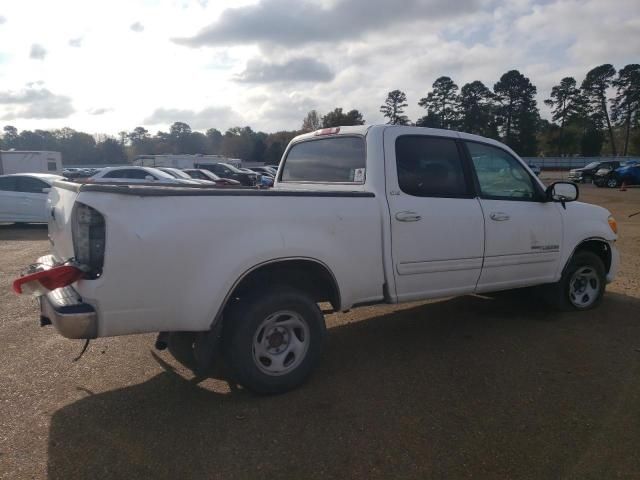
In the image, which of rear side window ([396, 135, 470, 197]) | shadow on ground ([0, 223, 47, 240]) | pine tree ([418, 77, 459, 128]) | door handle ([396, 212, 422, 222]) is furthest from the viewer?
pine tree ([418, 77, 459, 128])

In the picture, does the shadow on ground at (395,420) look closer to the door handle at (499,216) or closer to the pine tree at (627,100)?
the door handle at (499,216)

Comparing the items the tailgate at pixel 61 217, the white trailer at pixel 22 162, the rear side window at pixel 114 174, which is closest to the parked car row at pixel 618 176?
the rear side window at pixel 114 174

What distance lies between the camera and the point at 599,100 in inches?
2958

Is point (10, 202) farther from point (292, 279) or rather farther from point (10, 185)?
point (292, 279)

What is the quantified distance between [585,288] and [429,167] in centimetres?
270

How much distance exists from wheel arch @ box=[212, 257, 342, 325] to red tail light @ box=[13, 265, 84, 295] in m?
0.90

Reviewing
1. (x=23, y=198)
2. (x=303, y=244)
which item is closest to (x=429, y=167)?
(x=303, y=244)

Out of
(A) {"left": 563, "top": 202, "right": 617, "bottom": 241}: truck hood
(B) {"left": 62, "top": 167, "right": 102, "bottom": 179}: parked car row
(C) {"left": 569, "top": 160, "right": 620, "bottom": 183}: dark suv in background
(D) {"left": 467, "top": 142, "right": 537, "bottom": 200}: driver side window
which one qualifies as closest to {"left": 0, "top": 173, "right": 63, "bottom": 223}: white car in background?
(B) {"left": 62, "top": 167, "right": 102, "bottom": 179}: parked car row

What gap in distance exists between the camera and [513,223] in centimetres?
471

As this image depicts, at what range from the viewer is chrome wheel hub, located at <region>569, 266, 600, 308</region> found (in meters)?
5.58

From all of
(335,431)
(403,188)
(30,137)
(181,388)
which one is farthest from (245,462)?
(30,137)

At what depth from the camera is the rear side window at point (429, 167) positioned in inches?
164

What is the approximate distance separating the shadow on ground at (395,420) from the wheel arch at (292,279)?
675 millimetres

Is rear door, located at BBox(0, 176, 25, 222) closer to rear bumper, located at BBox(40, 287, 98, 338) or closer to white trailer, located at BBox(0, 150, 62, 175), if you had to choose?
white trailer, located at BBox(0, 150, 62, 175)
